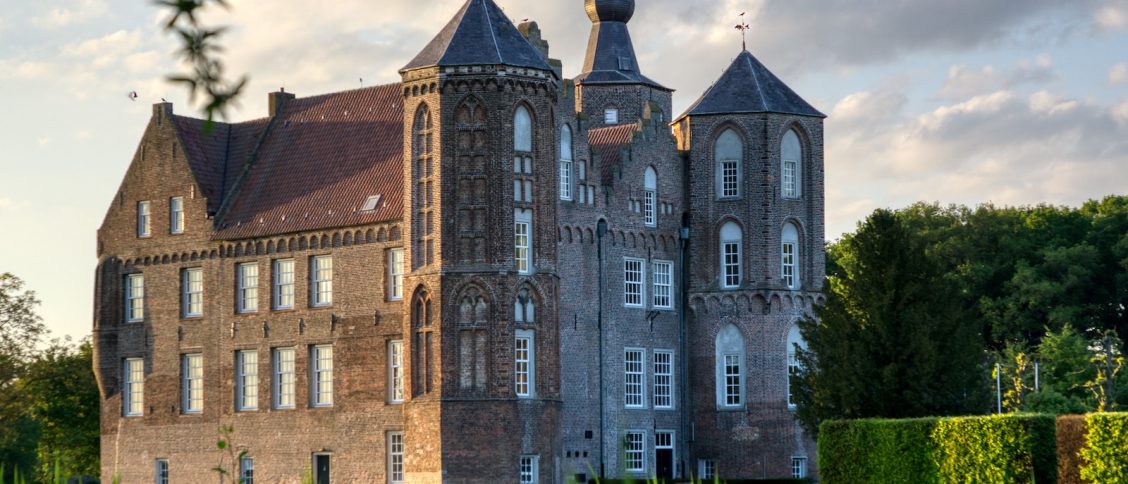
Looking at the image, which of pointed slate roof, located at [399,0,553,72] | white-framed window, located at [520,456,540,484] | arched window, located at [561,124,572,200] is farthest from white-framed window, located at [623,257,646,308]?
white-framed window, located at [520,456,540,484]

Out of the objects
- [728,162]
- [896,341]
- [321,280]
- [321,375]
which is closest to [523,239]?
[321,280]

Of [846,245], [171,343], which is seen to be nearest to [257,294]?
[171,343]

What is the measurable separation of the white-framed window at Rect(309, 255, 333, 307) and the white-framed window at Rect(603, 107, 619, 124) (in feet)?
A: 46.8

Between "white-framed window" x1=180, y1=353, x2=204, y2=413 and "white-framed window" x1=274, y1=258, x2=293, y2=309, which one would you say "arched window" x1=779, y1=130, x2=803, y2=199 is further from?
"white-framed window" x1=180, y1=353, x2=204, y2=413

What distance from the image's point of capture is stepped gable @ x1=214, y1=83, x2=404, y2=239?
50062 mm

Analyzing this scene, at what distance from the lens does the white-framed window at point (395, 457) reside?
155 feet

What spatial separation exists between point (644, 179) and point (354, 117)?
894 cm

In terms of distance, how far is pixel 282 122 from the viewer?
55.1 m

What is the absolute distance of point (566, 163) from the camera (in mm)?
49625

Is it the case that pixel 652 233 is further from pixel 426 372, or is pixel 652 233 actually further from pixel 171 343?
pixel 171 343

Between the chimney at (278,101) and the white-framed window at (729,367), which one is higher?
the chimney at (278,101)

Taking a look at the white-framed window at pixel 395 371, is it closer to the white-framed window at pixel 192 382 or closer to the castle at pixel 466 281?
the castle at pixel 466 281

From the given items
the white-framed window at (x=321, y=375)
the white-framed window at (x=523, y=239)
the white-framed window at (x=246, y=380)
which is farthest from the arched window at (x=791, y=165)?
the white-framed window at (x=246, y=380)

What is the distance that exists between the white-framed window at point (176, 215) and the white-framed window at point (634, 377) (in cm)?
1430
